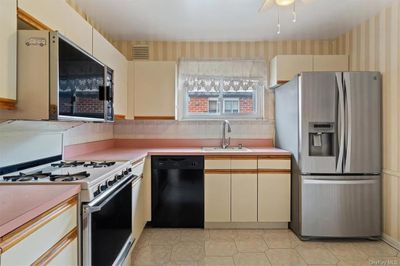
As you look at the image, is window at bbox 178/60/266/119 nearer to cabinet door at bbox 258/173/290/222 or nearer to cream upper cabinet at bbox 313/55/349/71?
cream upper cabinet at bbox 313/55/349/71

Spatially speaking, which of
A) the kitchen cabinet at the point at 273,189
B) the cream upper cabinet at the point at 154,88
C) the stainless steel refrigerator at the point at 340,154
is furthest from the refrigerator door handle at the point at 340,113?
the cream upper cabinet at the point at 154,88

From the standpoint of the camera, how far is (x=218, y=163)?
3.04 m

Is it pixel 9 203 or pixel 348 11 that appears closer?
pixel 9 203

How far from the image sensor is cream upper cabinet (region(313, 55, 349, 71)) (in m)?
3.32

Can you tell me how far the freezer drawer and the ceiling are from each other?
1.72 meters

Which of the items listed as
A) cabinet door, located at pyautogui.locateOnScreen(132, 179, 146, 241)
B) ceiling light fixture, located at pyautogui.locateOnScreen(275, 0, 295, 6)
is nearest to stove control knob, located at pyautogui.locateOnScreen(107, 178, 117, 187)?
cabinet door, located at pyautogui.locateOnScreen(132, 179, 146, 241)

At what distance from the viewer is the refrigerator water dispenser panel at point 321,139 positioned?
2.73 meters

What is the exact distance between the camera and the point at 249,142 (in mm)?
3668

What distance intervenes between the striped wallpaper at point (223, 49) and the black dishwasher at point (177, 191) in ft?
4.95

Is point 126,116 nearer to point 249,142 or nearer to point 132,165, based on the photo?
point 132,165

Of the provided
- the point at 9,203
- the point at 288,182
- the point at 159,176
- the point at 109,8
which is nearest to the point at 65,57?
the point at 9,203

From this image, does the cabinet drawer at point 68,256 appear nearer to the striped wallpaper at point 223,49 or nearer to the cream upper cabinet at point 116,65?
the cream upper cabinet at point 116,65

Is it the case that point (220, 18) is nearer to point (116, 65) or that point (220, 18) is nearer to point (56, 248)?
point (116, 65)

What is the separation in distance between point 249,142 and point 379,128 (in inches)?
59.1
